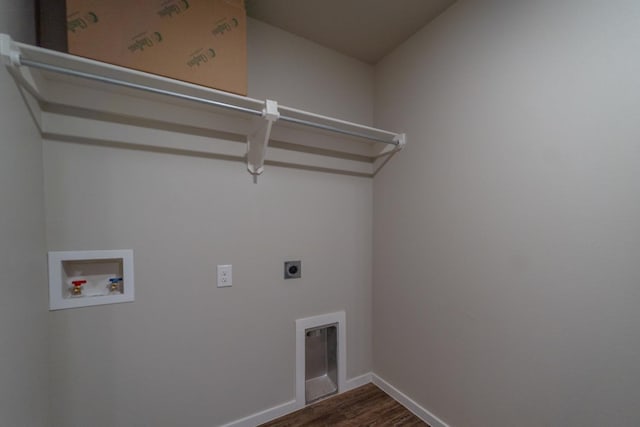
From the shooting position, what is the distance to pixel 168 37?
42.6 inches

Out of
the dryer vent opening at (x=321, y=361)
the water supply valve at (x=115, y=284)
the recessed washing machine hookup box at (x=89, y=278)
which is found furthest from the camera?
the dryer vent opening at (x=321, y=361)

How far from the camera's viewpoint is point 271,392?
5.17 ft

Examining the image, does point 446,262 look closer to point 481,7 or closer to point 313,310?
point 313,310

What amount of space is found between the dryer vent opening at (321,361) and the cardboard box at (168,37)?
5.38 feet

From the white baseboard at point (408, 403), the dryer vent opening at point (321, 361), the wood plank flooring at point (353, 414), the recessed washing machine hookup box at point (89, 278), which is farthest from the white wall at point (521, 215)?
the recessed washing machine hookup box at point (89, 278)

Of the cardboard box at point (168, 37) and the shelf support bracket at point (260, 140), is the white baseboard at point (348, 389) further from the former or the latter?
→ the cardboard box at point (168, 37)

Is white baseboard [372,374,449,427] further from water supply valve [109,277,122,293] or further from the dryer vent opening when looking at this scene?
water supply valve [109,277,122,293]

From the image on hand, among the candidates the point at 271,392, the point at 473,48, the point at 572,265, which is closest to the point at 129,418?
the point at 271,392

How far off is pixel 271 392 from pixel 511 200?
5.74 ft

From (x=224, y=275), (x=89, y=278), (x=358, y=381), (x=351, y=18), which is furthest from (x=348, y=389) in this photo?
(x=351, y=18)

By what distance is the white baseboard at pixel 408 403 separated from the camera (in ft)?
4.89

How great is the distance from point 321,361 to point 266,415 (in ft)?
1.59

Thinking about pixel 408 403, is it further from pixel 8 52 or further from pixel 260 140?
pixel 8 52

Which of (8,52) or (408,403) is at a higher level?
(8,52)
